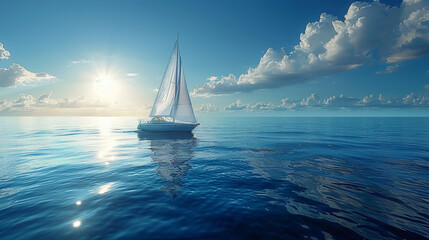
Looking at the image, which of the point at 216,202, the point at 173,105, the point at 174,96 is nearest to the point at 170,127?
the point at 173,105

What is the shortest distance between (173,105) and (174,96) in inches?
88.0

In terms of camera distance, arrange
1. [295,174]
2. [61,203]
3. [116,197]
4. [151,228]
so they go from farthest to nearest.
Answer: [295,174]
[116,197]
[61,203]
[151,228]

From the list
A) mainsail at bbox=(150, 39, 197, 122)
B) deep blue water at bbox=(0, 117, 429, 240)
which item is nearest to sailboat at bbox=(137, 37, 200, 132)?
mainsail at bbox=(150, 39, 197, 122)

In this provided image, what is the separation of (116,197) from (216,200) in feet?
16.9

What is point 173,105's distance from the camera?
135 feet

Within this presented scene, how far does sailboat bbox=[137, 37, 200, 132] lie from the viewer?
39938mm

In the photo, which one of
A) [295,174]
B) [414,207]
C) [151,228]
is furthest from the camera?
[295,174]

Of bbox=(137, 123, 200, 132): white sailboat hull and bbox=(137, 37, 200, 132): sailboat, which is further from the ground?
bbox=(137, 37, 200, 132): sailboat

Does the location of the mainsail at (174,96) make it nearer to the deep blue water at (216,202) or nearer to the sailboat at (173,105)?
the sailboat at (173,105)

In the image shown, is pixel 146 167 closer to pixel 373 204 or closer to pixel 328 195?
pixel 328 195

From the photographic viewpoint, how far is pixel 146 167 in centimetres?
1459

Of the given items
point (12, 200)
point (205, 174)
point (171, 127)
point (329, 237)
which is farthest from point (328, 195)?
point (171, 127)

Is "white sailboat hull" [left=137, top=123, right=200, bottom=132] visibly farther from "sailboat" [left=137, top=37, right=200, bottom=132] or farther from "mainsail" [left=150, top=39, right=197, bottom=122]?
"mainsail" [left=150, top=39, right=197, bottom=122]

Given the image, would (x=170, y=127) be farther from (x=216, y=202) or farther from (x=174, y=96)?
(x=216, y=202)
